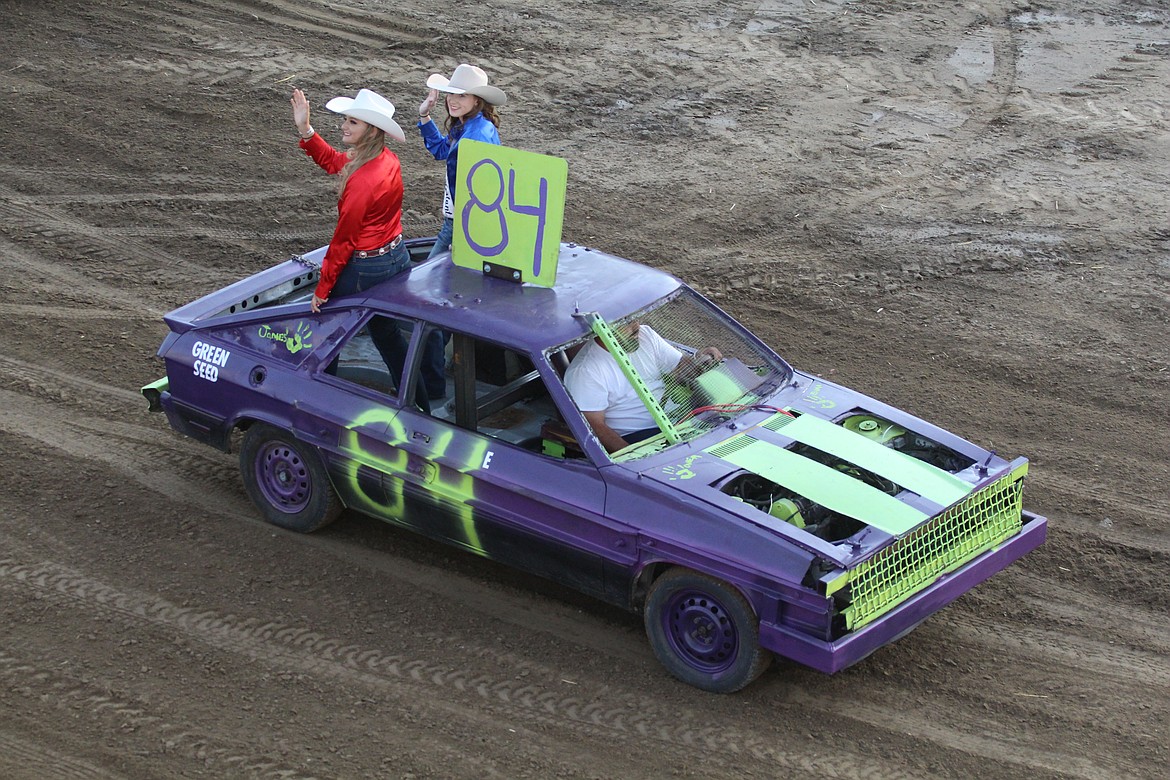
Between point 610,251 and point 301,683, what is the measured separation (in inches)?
217

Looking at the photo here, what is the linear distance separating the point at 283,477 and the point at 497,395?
1343 mm

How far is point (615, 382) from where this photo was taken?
6.18 m

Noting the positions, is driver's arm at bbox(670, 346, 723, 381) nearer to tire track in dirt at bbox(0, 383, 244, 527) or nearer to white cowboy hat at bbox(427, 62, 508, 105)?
white cowboy hat at bbox(427, 62, 508, 105)

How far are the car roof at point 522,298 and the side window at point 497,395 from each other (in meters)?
0.12

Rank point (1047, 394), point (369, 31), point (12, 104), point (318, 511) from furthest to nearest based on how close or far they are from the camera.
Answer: point (369, 31) < point (12, 104) < point (1047, 394) < point (318, 511)

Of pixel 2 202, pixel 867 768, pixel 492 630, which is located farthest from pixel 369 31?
pixel 867 768

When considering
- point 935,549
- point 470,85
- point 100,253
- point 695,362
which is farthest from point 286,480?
point 100,253

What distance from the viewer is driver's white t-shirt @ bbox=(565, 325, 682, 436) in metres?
6.10

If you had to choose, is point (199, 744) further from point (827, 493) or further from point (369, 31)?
point (369, 31)

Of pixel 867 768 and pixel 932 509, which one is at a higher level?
pixel 932 509

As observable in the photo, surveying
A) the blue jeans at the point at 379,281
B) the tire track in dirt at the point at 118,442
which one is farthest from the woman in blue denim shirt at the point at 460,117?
the tire track in dirt at the point at 118,442

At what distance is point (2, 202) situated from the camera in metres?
11.0

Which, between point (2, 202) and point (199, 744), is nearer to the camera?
point (199, 744)

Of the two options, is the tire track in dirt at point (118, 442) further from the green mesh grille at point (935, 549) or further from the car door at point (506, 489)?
the green mesh grille at point (935, 549)
